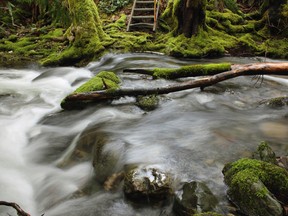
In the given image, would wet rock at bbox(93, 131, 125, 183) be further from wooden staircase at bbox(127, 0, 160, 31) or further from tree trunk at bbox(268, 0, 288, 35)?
tree trunk at bbox(268, 0, 288, 35)

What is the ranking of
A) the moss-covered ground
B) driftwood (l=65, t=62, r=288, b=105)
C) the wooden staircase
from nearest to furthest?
driftwood (l=65, t=62, r=288, b=105)
the moss-covered ground
the wooden staircase

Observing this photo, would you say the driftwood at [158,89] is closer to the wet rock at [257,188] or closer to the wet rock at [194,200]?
the wet rock at [257,188]

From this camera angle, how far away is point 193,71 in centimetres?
609

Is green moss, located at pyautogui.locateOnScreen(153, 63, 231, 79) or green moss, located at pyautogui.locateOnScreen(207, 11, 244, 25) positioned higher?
green moss, located at pyautogui.locateOnScreen(207, 11, 244, 25)

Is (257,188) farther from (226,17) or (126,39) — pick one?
(226,17)

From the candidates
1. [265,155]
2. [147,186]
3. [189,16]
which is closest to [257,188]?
[265,155]

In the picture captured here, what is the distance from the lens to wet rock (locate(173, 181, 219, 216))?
8.77 ft

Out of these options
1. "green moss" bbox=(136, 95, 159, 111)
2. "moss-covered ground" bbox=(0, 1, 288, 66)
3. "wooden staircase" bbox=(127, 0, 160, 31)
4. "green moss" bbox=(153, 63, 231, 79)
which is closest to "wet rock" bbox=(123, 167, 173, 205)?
"green moss" bbox=(136, 95, 159, 111)

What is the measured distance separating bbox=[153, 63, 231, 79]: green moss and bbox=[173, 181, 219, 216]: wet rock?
3292mm

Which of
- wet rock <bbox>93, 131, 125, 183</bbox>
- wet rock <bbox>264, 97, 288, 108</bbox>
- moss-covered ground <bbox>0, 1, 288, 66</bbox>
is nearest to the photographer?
wet rock <bbox>93, 131, 125, 183</bbox>

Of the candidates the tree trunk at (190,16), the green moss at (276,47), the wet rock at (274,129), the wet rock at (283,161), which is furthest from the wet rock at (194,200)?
the green moss at (276,47)

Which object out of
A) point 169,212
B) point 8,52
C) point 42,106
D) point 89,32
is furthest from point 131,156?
point 8,52

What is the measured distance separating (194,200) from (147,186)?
497mm

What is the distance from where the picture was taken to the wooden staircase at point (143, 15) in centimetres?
1205
